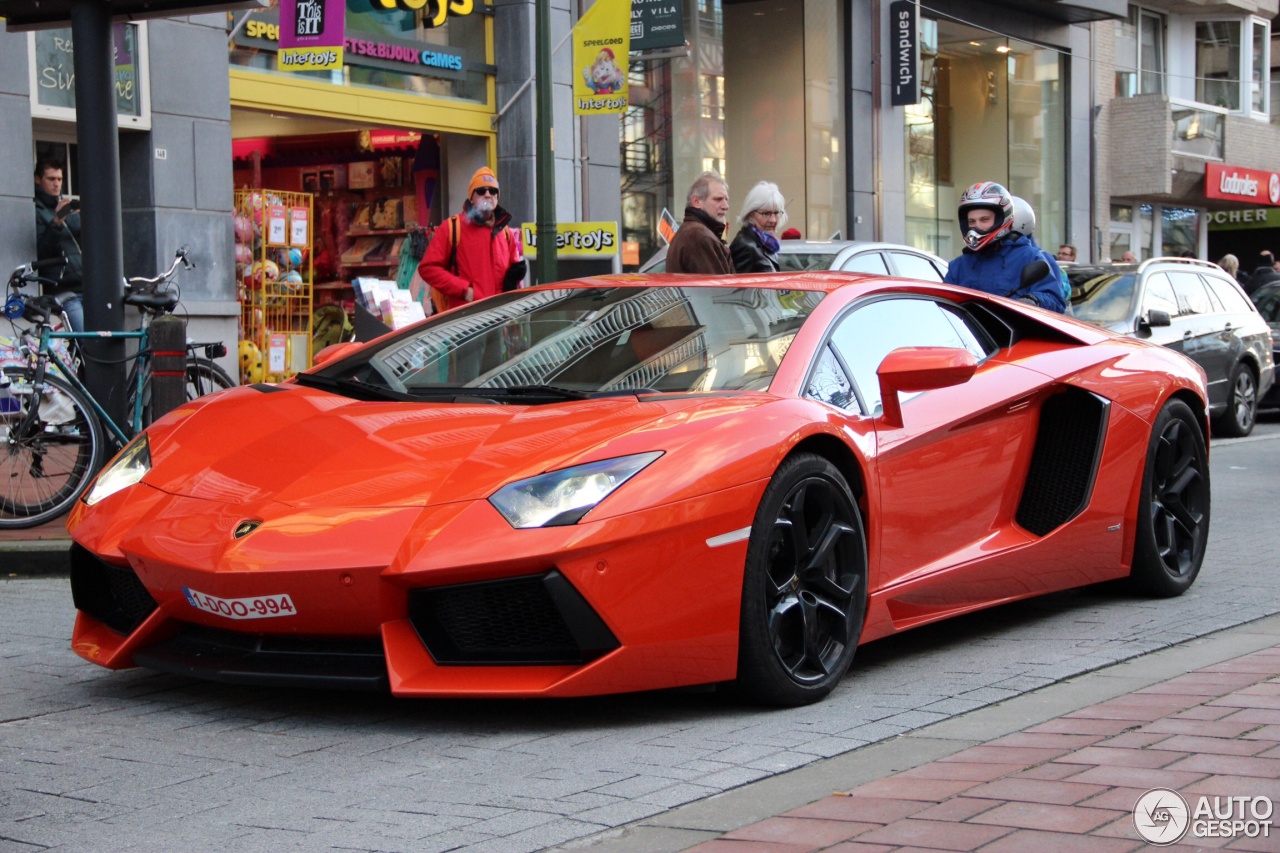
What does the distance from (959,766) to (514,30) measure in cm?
1382

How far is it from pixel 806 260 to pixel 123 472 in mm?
6604

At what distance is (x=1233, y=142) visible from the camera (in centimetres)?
3306

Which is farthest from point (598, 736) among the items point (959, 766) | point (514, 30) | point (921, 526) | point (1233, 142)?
point (1233, 142)

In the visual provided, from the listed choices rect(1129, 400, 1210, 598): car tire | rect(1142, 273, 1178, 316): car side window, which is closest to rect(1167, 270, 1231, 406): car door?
rect(1142, 273, 1178, 316): car side window

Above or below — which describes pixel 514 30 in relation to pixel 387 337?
above

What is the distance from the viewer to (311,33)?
12.8m

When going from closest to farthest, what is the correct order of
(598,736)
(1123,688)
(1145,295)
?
(598,736) < (1123,688) < (1145,295)

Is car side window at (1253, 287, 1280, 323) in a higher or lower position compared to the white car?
lower

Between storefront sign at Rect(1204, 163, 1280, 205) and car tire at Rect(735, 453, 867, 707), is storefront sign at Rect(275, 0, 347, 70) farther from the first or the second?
storefront sign at Rect(1204, 163, 1280, 205)

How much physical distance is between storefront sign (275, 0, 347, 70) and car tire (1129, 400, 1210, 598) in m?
8.15

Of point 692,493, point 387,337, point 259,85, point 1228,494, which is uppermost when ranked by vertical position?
point 259,85

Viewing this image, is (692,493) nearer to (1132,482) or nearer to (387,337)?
(387,337)

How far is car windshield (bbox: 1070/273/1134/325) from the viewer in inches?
506

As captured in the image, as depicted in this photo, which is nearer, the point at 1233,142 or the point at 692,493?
the point at 692,493
